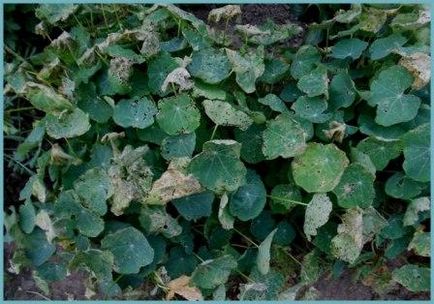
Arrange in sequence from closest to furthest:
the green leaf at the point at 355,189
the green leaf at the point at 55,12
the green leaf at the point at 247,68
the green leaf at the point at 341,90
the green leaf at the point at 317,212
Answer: the green leaf at the point at 317,212 < the green leaf at the point at 355,189 < the green leaf at the point at 247,68 < the green leaf at the point at 341,90 < the green leaf at the point at 55,12

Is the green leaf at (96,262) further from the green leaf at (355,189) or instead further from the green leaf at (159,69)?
the green leaf at (355,189)

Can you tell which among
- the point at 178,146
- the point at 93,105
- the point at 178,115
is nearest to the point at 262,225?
the point at 178,146

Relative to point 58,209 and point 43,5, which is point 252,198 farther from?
point 43,5

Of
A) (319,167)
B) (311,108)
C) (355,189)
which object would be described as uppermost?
(311,108)

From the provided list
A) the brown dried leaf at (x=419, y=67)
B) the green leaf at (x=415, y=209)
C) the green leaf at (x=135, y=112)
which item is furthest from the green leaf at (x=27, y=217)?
the brown dried leaf at (x=419, y=67)

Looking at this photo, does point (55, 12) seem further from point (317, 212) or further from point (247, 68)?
point (317, 212)

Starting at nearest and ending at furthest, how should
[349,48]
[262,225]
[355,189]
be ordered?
[355,189], [262,225], [349,48]

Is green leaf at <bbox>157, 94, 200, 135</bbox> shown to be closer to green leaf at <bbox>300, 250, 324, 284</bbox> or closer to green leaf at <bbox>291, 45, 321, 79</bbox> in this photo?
green leaf at <bbox>291, 45, 321, 79</bbox>

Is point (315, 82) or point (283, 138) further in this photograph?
point (315, 82)
